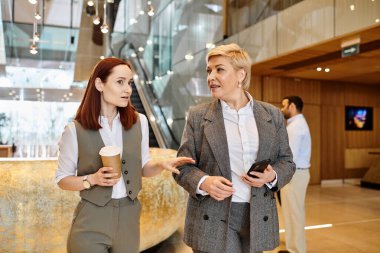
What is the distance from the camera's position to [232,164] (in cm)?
169

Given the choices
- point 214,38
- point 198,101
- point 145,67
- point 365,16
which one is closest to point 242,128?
point 365,16

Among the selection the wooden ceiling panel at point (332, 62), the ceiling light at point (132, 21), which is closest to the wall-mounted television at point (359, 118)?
the wooden ceiling panel at point (332, 62)

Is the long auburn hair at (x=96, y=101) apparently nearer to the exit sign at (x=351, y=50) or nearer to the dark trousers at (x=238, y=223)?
the dark trousers at (x=238, y=223)

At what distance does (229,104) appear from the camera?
5.92 ft

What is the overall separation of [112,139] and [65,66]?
11.1 metres

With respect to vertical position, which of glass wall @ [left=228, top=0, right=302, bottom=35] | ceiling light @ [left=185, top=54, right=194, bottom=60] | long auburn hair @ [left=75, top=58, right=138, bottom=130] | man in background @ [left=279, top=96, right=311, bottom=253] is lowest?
man in background @ [left=279, top=96, right=311, bottom=253]

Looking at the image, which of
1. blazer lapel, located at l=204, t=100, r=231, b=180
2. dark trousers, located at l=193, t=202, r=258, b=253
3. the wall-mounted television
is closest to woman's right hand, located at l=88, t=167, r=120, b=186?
blazer lapel, located at l=204, t=100, r=231, b=180

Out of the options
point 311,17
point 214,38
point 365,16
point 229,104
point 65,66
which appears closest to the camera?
point 229,104

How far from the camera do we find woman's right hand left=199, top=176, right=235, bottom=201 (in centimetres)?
150

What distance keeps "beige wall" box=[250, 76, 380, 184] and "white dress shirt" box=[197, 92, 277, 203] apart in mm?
7542

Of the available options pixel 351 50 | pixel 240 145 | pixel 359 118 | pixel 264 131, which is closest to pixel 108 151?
pixel 240 145

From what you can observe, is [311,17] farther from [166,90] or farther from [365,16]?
[166,90]

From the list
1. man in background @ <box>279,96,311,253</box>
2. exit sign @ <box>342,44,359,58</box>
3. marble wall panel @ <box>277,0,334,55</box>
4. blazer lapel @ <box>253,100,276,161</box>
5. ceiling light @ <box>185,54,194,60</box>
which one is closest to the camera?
blazer lapel @ <box>253,100,276,161</box>

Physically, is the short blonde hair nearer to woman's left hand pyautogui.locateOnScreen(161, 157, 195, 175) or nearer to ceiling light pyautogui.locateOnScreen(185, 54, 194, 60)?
woman's left hand pyautogui.locateOnScreen(161, 157, 195, 175)
